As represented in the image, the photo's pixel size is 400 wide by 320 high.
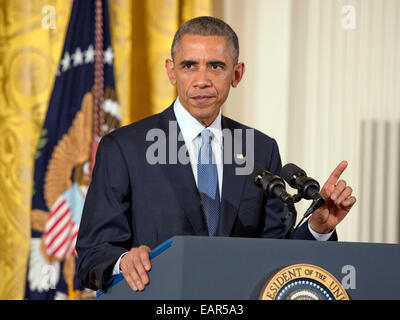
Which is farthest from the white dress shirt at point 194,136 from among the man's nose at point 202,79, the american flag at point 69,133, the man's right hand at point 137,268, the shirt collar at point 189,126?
the american flag at point 69,133

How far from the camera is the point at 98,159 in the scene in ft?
6.53

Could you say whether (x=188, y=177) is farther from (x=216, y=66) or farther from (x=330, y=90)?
(x=330, y=90)

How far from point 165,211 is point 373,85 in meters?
2.44

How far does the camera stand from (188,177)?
1923 millimetres

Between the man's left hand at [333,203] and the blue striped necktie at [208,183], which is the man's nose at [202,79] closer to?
the blue striped necktie at [208,183]

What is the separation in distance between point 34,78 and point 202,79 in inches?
69.9

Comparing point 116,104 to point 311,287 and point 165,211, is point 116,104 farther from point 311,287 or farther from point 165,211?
point 311,287

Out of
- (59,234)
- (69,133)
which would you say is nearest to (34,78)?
(69,133)

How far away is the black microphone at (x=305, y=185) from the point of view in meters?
1.55

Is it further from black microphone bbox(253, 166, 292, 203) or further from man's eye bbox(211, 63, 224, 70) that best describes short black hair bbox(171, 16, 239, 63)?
black microphone bbox(253, 166, 292, 203)

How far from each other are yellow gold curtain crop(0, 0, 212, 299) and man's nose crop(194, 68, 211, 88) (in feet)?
5.34

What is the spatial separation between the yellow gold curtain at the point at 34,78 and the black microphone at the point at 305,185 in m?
2.03

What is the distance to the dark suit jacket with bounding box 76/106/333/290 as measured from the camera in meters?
1.85
